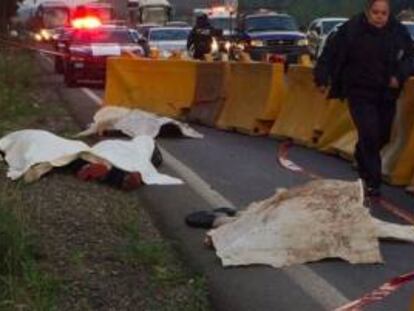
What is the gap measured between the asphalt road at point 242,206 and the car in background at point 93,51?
12006 millimetres

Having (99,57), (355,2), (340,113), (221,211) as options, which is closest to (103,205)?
(221,211)

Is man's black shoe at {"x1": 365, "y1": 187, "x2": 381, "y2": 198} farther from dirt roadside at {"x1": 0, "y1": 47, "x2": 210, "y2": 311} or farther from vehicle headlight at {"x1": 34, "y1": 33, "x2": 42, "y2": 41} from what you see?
vehicle headlight at {"x1": 34, "y1": 33, "x2": 42, "y2": 41}

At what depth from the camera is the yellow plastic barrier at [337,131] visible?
13016 millimetres

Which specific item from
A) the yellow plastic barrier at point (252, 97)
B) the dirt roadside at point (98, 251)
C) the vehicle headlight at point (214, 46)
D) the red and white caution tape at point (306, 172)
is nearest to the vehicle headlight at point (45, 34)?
the vehicle headlight at point (214, 46)

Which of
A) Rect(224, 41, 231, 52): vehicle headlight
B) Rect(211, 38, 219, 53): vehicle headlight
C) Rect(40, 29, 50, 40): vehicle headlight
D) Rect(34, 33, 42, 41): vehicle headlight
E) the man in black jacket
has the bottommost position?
Rect(34, 33, 42, 41): vehicle headlight

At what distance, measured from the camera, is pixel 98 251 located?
311 inches

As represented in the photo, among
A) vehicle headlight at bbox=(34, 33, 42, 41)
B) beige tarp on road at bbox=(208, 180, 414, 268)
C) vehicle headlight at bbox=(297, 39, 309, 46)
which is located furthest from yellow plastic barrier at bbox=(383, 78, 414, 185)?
vehicle headlight at bbox=(34, 33, 42, 41)

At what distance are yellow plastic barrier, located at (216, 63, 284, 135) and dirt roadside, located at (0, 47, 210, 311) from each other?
17.2ft

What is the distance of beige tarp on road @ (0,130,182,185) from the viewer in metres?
10.9

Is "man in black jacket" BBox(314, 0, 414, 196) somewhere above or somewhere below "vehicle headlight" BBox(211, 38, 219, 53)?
above

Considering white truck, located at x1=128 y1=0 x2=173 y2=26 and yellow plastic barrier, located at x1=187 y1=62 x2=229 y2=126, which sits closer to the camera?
yellow plastic barrier, located at x1=187 y1=62 x2=229 y2=126

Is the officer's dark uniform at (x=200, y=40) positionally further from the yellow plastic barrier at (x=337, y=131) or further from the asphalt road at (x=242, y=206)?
the yellow plastic barrier at (x=337, y=131)

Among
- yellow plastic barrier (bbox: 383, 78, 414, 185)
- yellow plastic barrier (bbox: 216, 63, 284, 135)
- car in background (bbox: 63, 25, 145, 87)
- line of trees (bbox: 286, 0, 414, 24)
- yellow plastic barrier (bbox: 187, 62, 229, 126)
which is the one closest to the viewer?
yellow plastic barrier (bbox: 383, 78, 414, 185)

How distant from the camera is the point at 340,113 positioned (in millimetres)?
13438
